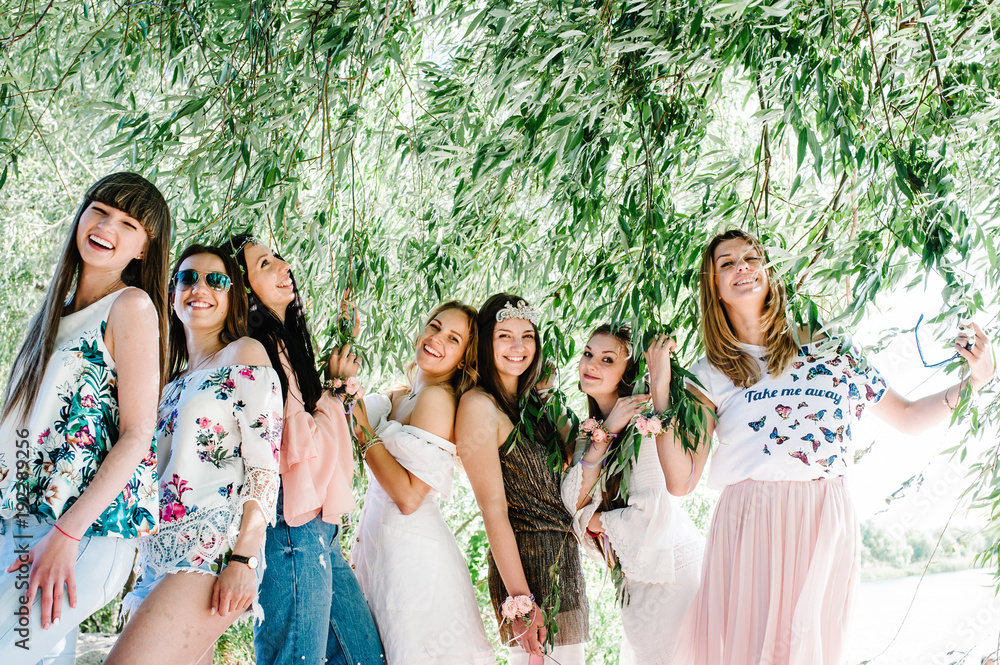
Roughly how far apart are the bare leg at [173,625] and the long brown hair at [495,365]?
1058 millimetres

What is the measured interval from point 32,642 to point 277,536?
2.04 feet

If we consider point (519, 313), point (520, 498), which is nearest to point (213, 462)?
point (520, 498)

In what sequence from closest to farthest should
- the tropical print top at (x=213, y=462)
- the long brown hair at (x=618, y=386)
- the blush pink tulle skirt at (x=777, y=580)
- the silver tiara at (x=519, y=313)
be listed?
the tropical print top at (x=213, y=462) → the blush pink tulle skirt at (x=777, y=580) → the long brown hair at (x=618, y=386) → the silver tiara at (x=519, y=313)

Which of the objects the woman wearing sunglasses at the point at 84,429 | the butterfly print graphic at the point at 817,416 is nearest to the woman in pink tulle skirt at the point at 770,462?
the butterfly print graphic at the point at 817,416

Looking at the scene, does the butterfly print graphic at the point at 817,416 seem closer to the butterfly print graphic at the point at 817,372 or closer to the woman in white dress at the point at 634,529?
the butterfly print graphic at the point at 817,372

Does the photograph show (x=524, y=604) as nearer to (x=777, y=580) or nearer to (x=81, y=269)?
(x=777, y=580)

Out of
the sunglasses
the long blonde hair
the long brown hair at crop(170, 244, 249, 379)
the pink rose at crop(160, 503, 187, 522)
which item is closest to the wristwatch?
the pink rose at crop(160, 503, 187, 522)

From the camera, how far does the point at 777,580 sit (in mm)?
2150

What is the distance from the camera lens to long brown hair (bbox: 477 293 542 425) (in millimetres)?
2537

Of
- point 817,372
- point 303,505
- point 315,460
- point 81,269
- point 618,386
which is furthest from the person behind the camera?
point 618,386

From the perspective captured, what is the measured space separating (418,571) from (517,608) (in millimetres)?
302

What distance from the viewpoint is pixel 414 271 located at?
2662mm

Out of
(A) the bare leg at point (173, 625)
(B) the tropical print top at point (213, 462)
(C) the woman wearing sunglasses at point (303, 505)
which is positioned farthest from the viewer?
(C) the woman wearing sunglasses at point (303, 505)

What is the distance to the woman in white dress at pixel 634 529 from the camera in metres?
2.35
